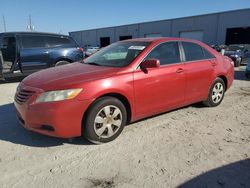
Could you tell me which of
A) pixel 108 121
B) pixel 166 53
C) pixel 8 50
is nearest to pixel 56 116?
pixel 108 121

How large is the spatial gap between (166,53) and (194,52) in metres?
0.87

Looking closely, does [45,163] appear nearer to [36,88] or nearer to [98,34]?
[36,88]

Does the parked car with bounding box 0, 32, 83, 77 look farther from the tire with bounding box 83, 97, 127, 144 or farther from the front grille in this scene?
the tire with bounding box 83, 97, 127, 144

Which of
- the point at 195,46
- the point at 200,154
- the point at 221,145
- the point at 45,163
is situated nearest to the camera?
the point at 45,163

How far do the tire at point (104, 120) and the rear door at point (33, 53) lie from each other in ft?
20.1

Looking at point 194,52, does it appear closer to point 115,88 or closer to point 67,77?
point 115,88

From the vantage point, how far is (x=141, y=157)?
353 centimetres

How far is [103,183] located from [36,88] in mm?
1675

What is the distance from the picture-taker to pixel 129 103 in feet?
13.7

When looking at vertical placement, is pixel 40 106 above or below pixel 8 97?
above

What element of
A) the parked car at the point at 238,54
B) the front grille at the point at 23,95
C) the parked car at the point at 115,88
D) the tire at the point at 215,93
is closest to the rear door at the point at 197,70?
the parked car at the point at 115,88

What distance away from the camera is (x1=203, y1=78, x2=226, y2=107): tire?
18.9 feet

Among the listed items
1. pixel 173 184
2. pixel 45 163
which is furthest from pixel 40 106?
pixel 173 184

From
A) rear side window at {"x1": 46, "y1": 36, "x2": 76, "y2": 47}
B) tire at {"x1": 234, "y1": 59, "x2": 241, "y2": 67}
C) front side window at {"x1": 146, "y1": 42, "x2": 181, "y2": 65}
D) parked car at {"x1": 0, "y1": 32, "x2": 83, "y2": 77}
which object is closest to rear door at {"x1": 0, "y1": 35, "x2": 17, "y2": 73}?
parked car at {"x1": 0, "y1": 32, "x2": 83, "y2": 77}
